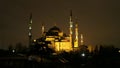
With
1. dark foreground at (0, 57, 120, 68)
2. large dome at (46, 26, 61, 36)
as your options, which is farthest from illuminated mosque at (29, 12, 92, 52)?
dark foreground at (0, 57, 120, 68)

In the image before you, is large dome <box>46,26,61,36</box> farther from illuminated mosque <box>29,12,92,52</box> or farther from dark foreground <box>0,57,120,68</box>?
dark foreground <box>0,57,120,68</box>

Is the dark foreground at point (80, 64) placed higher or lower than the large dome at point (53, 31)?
lower

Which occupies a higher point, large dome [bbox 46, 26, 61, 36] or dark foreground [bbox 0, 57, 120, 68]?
large dome [bbox 46, 26, 61, 36]

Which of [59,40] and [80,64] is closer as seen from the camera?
[80,64]

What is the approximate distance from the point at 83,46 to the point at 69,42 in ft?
12.5

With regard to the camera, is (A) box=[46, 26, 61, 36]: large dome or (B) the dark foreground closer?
(B) the dark foreground

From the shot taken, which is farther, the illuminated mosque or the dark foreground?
the illuminated mosque

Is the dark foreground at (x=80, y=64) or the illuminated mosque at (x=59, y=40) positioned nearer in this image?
the dark foreground at (x=80, y=64)

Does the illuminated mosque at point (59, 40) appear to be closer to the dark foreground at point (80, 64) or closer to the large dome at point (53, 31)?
the large dome at point (53, 31)

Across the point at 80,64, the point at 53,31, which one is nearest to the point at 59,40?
the point at 53,31

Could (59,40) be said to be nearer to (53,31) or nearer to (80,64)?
(53,31)

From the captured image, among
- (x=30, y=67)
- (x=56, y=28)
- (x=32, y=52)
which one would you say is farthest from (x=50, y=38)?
(x=30, y=67)

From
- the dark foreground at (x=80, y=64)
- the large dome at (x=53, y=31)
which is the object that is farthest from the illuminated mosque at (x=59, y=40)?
the dark foreground at (x=80, y=64)

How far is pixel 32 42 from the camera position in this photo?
101 meters
